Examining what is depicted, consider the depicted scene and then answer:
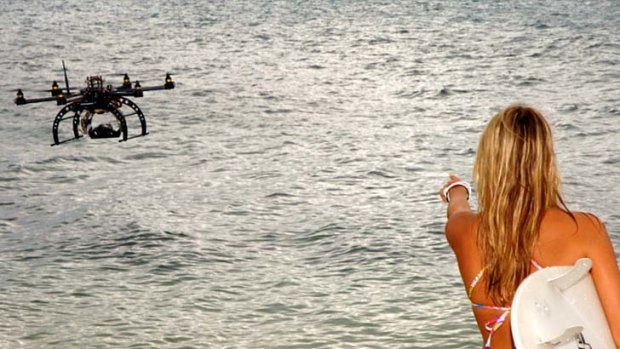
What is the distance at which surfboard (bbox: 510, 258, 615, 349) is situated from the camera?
5184 millimetres

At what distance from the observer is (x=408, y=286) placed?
27.6 m

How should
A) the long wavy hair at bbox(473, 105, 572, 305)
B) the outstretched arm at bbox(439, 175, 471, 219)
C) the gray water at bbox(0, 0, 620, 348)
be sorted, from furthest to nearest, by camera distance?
the gray water at bbox(0, 0, 620, 348)
the outstretched arm at bbox(439, 175, 471, 219)
the long wavy hair at bbox(473, 105, 572, 305)

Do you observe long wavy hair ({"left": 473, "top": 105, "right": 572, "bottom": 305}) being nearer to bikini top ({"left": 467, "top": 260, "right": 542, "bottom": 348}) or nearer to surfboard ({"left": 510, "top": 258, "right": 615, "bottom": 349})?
bikini top ({"left": 467, "top": 260, "right": 542, "bottom": 348})

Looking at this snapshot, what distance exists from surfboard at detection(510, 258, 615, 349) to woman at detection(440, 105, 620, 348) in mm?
78

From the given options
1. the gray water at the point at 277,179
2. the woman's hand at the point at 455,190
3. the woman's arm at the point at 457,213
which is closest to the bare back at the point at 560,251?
the woman's arm at the point at 457,213

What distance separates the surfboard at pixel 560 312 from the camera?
17.0ft

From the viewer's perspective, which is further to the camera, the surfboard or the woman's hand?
the woman's hand

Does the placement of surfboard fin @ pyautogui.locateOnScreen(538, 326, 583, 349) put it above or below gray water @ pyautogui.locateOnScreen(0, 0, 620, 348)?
above

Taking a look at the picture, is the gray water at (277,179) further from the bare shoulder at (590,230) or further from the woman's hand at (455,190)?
the bare shoulder at (590,230)

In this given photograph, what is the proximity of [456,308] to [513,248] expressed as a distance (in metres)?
20.2

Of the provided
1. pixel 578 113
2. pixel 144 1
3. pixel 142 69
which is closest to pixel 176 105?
pixel 142 69

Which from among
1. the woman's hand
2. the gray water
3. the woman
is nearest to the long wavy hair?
the woman

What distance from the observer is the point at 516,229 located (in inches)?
219

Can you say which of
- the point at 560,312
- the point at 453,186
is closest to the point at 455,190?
the point at 453,186
